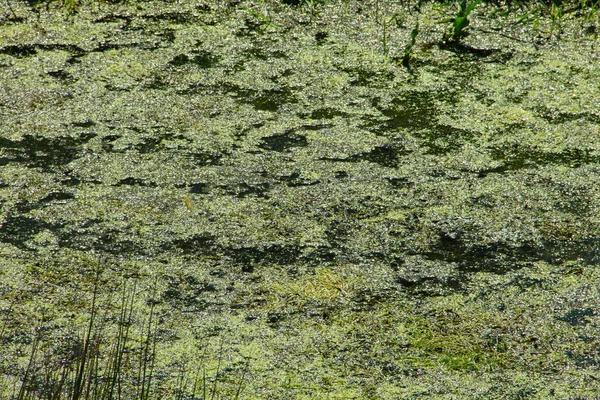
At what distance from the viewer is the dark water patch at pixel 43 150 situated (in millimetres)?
1844

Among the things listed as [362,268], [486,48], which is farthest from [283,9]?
[362,268]

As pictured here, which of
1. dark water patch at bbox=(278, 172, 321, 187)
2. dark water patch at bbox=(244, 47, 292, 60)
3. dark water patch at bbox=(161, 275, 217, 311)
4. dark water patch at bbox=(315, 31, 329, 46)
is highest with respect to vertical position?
dark water patch at bbox=(315, 31, 329, 46)

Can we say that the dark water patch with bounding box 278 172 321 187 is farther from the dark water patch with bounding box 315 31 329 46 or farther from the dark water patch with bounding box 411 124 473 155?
the dark water patch with bounding box 315 31 329 46

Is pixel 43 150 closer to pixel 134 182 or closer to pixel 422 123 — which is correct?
pixel 134 182

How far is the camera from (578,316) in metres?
1.44

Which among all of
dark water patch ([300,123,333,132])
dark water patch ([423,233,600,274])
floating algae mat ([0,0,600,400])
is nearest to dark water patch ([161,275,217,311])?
floating algae mat ([0,0,600,400])

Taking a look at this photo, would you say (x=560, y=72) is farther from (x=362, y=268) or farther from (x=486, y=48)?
(x=362, y=268)

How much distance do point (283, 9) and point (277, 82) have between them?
1.46 ft

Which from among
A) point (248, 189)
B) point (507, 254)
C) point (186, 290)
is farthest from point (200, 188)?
point (507, 254)

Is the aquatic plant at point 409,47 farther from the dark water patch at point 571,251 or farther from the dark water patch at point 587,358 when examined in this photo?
the dark water patch at point 587,358

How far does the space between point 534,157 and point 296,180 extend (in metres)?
0.57

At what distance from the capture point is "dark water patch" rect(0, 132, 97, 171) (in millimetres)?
1844

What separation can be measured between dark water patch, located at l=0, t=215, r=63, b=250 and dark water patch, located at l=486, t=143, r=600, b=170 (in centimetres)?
102

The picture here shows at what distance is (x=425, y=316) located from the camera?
4.72ft
